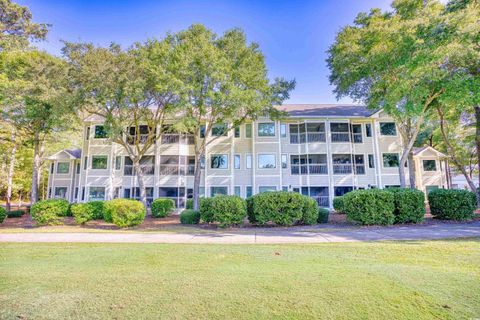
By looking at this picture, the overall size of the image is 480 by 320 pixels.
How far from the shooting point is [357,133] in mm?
25094

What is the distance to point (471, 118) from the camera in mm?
20734

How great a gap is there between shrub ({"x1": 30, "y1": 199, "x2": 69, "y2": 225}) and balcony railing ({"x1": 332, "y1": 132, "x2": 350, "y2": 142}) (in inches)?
869

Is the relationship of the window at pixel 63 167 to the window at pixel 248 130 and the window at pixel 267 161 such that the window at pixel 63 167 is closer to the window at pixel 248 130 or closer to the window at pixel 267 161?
the window at pixel 248 130

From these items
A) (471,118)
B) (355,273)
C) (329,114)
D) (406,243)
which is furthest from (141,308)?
(471,118)

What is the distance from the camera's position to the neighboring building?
79.6 feet

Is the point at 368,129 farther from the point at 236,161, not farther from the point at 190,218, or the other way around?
the point at 190,218

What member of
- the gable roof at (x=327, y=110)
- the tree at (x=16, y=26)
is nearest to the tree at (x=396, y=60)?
the gable roof at (x=327, y=110)

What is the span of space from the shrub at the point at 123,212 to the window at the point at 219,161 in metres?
11.9

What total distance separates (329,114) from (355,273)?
22722mm

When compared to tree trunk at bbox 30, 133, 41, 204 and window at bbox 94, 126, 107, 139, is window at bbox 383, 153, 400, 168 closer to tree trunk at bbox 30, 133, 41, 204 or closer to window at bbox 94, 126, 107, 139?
window at bbox 94, 126, 107, 139

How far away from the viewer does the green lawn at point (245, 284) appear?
3289 mm

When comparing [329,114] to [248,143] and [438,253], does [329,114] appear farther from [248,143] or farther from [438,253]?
[438,253]

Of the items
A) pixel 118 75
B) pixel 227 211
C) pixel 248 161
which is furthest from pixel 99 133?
pixel 227 211

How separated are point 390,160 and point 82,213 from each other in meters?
25.3
